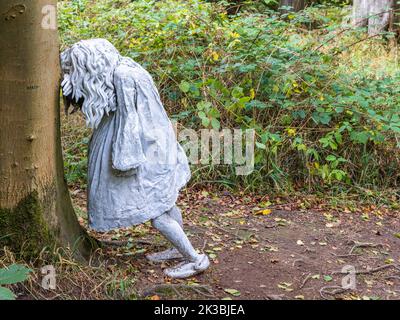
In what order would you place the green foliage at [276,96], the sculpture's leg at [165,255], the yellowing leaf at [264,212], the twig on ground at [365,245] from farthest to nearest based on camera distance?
the green foliage at [276,96] < the yellowing leaf at [264,212] < the twig on ground at [365,245] < the sculpture's leg at [165,255]

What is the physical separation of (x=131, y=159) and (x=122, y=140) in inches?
5.1

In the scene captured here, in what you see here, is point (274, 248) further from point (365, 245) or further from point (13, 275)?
point (13, 275)

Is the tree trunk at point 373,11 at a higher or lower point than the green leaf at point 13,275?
higher

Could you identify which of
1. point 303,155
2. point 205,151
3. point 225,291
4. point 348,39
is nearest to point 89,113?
point 225,291

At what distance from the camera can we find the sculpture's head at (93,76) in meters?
3.25

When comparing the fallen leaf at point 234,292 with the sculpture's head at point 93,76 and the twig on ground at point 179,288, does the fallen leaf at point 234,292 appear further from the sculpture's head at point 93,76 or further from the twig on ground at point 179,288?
the sculpture's head at point 93,76

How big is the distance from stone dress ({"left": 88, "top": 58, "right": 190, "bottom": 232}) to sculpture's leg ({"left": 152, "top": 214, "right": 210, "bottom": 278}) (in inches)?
4.0

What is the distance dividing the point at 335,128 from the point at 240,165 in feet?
3.79

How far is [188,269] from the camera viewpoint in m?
3.70

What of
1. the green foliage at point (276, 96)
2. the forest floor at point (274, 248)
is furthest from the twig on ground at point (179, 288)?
the green foliage at point (276, 96)

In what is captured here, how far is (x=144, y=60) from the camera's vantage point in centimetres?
662

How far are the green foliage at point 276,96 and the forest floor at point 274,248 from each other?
0.42m

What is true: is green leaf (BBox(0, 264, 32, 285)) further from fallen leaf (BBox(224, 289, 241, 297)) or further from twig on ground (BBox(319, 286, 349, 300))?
twig on ground (BBox(319, 286, 349, 300))
